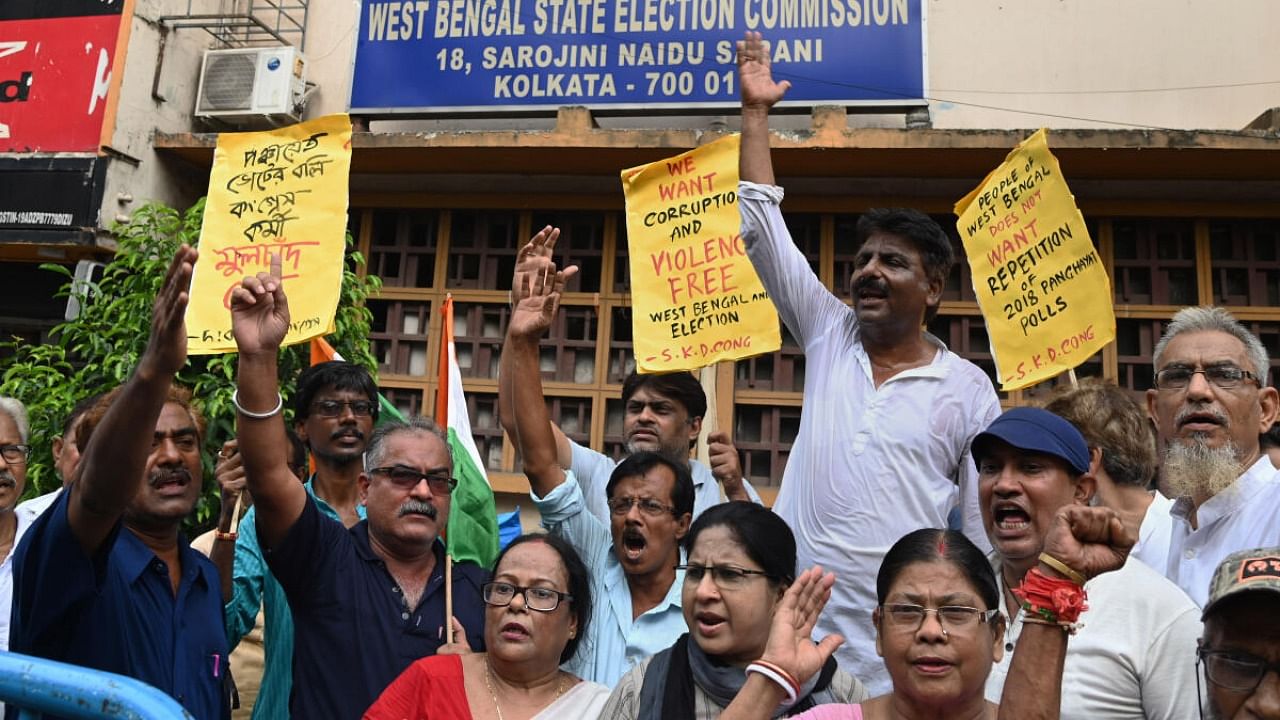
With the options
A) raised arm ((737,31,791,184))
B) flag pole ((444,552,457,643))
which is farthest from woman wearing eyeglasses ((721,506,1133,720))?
raised arm ((737,31,791,184))

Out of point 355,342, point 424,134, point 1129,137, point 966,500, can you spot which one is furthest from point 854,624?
point 424,134

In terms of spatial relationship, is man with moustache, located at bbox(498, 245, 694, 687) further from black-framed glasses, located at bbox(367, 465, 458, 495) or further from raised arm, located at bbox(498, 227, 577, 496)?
black-framed glasses, located at bbox(367, 465, 458, 495)

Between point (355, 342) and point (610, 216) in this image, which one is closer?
point (355, 342)

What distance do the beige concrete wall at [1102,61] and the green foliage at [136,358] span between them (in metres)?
4.22

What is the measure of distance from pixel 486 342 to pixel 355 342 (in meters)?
1.57

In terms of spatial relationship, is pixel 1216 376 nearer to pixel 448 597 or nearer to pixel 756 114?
pixel 756 114

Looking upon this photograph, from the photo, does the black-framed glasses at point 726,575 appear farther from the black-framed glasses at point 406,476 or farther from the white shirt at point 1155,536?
the white shirt at point 1155,536

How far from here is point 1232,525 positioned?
2805 millimetres

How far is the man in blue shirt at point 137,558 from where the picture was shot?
2.23m

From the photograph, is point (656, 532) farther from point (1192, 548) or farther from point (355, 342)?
point (355, 342)

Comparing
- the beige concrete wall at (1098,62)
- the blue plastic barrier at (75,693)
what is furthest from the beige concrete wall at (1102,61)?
the blue plastic barrier at (75,693)

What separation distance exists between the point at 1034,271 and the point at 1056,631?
2.46m

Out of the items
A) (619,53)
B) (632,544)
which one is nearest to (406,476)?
(632,544)

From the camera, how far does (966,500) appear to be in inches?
124
